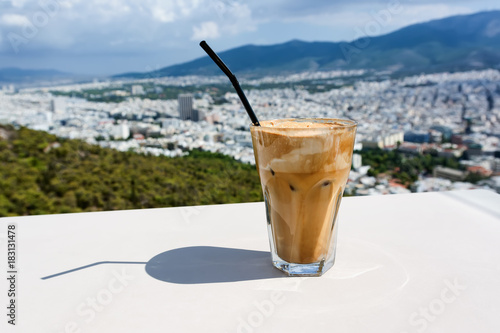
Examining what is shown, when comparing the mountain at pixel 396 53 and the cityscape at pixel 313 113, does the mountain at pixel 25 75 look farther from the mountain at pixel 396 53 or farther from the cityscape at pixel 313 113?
the mountain at pixel 396 53

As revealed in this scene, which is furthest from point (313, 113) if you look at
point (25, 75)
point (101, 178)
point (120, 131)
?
point (25, 75)

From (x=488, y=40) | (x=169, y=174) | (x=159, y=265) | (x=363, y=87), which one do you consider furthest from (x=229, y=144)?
(x=159, y=265)

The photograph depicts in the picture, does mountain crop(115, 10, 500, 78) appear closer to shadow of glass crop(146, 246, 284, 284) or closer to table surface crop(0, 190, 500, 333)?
table surface crop(0, 190, 500, 333)

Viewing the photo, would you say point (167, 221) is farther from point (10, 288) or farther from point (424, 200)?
point (424, 200)

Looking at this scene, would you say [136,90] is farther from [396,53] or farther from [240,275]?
[240,275]

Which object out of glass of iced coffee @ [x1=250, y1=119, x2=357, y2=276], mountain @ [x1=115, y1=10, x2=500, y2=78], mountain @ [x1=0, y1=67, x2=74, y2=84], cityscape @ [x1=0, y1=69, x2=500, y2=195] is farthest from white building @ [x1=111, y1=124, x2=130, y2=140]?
glass of iced coffee @ [x1=250, y1=119, x2=357, y2=276]

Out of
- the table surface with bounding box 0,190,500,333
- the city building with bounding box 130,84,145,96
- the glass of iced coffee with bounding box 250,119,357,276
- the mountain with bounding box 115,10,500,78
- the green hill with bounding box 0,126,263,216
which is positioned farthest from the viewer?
the city building with bounding box 130,84,145,96

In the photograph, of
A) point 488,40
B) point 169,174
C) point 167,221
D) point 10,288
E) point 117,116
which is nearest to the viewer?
point 10,288
